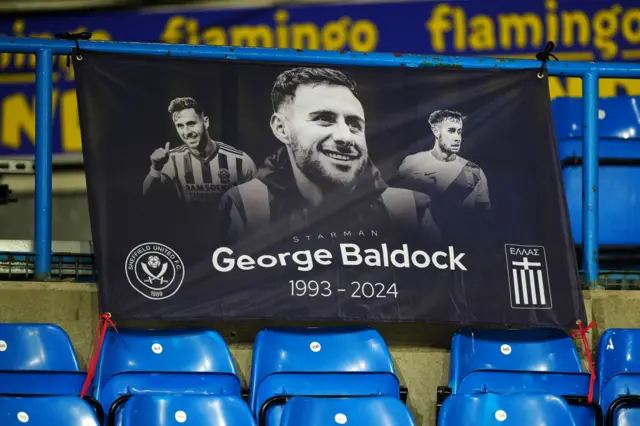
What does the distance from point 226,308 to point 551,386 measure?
1.22 metres

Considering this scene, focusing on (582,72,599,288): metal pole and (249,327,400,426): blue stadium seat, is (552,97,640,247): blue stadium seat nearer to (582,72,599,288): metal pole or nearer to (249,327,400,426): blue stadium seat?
(582,72,599,288): metal pole

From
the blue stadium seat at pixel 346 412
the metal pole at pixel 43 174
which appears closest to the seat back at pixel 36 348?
the metal pole at pixel 43 174

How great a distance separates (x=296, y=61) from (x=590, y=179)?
52.0 inches

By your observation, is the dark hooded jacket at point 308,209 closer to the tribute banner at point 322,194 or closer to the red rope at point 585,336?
the tribute banner at point 322,194

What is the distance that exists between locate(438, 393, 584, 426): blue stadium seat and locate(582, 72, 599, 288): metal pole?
44.1 inches

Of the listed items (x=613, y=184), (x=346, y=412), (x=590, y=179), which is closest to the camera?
(x=346, y=412)

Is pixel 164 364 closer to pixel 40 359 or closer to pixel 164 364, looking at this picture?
pixel 164 364

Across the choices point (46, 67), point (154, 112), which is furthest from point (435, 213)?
point (46, 67)

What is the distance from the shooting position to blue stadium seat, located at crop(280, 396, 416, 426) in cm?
314

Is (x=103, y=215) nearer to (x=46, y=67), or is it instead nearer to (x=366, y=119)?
(x=46, y=67)

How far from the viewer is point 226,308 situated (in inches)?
153

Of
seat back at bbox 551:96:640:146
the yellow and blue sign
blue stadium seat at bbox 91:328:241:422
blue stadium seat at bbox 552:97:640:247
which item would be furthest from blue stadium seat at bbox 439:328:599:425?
the yellow and blue sign

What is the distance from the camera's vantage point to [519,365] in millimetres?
4031

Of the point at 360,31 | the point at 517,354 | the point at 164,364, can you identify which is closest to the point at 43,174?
the point at 164,364
